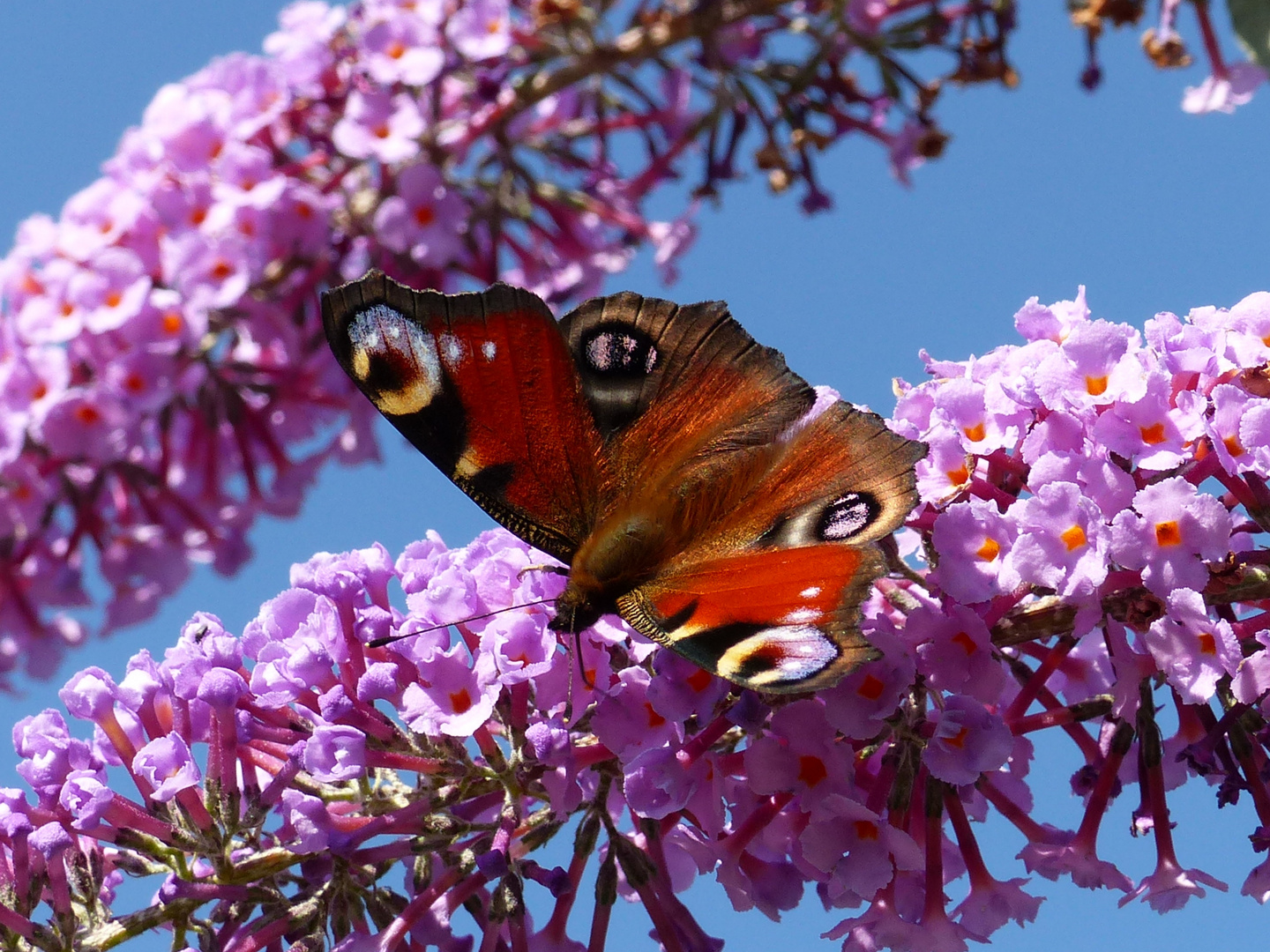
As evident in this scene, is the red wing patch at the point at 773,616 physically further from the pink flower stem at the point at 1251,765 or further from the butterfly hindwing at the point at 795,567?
the pink flower stem at the point at 1251,765

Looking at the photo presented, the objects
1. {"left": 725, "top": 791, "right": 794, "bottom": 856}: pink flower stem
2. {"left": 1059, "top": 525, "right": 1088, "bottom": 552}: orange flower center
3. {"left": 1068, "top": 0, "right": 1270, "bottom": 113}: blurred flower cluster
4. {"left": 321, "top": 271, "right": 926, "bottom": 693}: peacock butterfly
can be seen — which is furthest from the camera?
{"left": 1068, "top": 0, "right": 1270, "bottom": 113}: blurred flower cluster

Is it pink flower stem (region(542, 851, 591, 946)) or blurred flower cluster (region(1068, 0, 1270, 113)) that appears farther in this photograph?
blurred flower cluster (region(1068, 0, 1270, 113))

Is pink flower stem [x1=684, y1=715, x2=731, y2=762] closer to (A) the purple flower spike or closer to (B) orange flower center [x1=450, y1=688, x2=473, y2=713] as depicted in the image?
(B) orange flower center [x1=450, y1=688, x2=473, y2=713]

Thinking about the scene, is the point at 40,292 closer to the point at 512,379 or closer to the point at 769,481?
the point at 512,379

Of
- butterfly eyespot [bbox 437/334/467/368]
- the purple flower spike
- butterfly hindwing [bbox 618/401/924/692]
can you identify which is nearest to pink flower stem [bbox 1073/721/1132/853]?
butterfly hindwing [bbox 618/401/924/692]

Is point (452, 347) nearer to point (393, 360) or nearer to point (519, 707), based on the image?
point (393, 360)

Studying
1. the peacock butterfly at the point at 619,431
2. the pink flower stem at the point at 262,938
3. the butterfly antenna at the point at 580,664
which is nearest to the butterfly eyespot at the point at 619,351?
the peacock butterfly at the point at 619,431

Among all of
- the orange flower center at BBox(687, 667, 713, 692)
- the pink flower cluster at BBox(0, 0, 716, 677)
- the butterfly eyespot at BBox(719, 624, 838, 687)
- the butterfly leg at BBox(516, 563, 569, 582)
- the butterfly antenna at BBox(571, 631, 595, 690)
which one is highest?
the pink flower cluster at BBox(0, 0, 716, 677)

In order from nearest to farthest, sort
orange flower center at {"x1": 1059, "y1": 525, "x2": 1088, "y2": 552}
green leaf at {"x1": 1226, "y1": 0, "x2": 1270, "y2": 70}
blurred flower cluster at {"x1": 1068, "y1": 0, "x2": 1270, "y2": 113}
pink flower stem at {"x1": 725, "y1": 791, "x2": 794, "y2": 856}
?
orange flower center at {"x1": 1059, "y1": 525, "x2": 1088, "y2": 552} → pink flower stem at {"x1": 725, "y1": 791, "x2": 794, "y2": 856} → green leaf at {"x1": 1226, "y1": 0, "x2": 1270, "y2": 70} → blurred flower cluster at {"x1": 1068, "y1": 0, "x2": 1270, "y2": 113}
